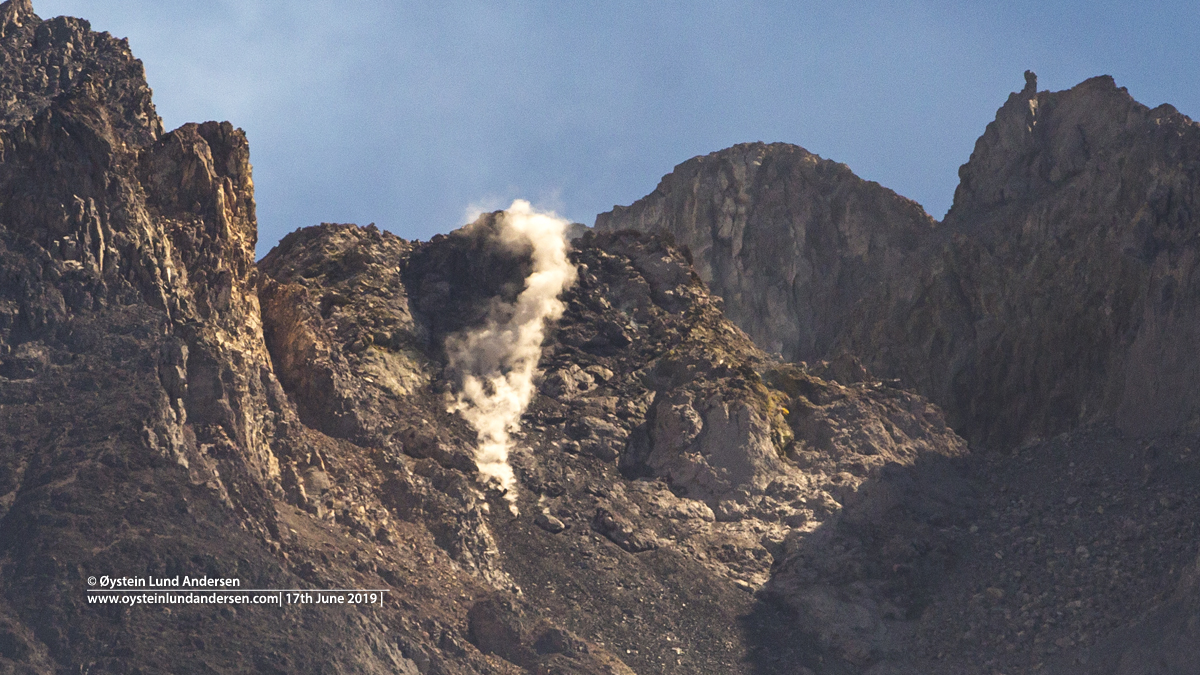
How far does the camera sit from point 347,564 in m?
85.7

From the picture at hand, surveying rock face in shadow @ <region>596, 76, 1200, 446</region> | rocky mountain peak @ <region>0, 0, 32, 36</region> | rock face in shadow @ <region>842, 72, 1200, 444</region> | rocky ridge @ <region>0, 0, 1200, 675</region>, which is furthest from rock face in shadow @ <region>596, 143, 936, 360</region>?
rocky mountain peak @ <region>0, 0, 32, 36</region>

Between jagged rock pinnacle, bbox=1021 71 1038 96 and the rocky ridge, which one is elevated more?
jagged rock pinnacle, bbox=1021 71 1038 96

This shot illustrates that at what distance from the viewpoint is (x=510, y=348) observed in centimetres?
11956

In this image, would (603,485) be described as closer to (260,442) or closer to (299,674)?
(260,442)

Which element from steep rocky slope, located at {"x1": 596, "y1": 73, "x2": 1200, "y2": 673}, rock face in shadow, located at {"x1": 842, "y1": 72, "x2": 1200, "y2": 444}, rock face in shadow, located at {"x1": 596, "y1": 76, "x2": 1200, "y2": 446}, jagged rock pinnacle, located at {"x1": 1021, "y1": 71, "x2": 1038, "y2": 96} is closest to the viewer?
steep rocky slope, located at {"x1": 596, "y1": 73, "x2": 1200, "y2": 673}

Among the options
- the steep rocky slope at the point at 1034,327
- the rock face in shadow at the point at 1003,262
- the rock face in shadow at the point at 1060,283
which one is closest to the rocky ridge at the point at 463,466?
the steep rocky slope at the point at 1034,327

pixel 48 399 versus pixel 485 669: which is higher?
pixel 48 399

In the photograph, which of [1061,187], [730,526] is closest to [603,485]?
[730,526]

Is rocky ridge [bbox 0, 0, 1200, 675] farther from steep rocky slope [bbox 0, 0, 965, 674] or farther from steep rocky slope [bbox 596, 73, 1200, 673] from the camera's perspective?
steep rocky slope [bbox 596, 73, 1200, 673]

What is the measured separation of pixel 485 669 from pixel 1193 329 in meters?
51.5

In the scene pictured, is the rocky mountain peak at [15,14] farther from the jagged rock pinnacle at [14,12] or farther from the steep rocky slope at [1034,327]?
the steep rocky slope at [1034,327]

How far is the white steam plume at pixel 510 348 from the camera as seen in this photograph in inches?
4311

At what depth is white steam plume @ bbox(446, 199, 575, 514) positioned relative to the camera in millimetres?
109500

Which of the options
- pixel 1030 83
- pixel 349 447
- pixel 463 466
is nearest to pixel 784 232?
pixel 1030 83
